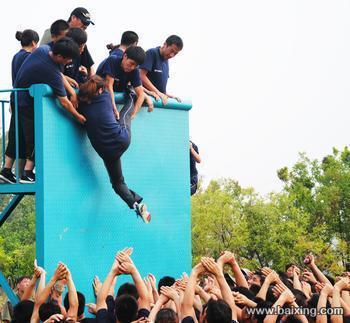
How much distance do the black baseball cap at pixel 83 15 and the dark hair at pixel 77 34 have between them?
0.35 metres

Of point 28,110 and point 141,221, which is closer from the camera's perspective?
point 28,110

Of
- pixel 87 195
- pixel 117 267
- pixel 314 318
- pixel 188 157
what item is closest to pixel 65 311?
pixel 117 267

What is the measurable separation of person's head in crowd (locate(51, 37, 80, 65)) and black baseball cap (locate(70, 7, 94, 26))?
894mm

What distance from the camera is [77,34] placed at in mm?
12531

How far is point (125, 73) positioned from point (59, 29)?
3.50 feet

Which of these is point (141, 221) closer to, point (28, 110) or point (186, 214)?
point (186, 214)

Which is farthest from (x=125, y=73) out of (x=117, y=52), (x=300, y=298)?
(x=300, y=298)

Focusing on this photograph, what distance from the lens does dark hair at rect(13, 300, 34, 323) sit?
29.2 ft

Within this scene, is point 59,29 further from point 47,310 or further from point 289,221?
point 289,221

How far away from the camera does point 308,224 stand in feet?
126

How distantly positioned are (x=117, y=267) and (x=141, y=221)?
4340 millimetres

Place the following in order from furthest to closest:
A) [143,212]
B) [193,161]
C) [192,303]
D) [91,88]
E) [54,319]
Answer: [193,161] < [143,212] < [91,88] < [192,303] < [54,319]

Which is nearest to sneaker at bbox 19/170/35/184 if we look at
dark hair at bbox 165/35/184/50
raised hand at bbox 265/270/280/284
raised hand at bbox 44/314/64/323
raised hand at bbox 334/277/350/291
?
dark hair at bbox 165/35/184/50

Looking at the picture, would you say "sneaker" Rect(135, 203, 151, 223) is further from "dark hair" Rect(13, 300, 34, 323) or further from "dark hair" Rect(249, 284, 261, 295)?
"dark hair" Rect(13, 300, 34, 323)
